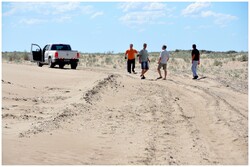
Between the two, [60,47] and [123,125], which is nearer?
[123,125]

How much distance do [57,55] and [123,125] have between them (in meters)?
18.9

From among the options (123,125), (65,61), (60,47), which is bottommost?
(123,125)

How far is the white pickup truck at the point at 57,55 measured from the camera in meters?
29.4

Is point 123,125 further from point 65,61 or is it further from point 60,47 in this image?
point 60,47

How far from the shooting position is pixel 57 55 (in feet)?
96.0

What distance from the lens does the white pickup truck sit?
96.4 ft

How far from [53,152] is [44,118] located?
317 cm

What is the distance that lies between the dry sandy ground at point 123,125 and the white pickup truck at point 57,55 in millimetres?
11991

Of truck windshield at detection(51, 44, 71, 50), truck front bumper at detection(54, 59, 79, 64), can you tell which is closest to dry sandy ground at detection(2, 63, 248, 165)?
truck front bumper at detection(54, 59, 79, 64)

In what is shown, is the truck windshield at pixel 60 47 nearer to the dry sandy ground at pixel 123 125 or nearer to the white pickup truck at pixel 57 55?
the white pickup truck at pixel 57 55

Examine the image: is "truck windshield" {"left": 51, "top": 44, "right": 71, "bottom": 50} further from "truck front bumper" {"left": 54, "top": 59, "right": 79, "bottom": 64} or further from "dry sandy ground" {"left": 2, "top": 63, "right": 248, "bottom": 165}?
"dry sandy ground" {"left": 2, "top": 63, "right": 248, "bottom": 165}

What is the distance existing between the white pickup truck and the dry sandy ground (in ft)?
39.3

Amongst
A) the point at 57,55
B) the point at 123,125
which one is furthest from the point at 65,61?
the point at 123,125

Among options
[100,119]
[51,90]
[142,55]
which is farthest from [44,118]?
[142,55]
